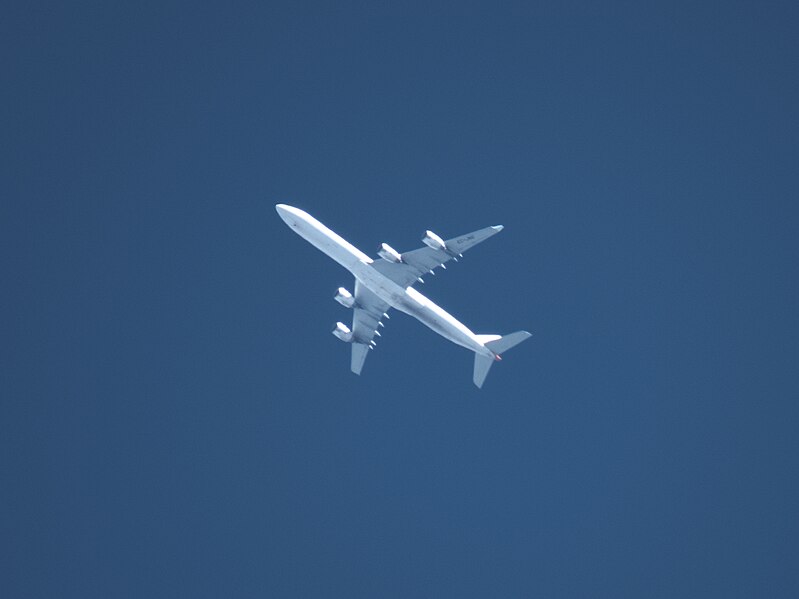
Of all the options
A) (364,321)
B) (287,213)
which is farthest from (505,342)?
(287,213)

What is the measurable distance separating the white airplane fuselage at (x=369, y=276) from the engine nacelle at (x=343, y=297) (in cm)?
540

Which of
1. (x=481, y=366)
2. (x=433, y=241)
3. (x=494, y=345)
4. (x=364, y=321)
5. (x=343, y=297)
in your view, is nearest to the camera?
(x=433, y=241)

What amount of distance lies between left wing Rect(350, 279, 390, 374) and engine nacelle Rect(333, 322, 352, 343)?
2.85ft

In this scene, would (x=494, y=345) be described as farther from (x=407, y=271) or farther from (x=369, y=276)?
(x=369, y=276)

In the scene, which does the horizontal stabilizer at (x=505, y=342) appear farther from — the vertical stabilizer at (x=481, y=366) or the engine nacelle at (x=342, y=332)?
the engine nacelle at (x=342, y=332)

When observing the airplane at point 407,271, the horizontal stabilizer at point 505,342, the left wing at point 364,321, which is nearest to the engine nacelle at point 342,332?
the left wing at point 364,321

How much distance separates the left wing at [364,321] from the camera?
102m

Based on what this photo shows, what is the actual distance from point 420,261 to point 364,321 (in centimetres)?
1230

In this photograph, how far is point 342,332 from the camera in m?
103

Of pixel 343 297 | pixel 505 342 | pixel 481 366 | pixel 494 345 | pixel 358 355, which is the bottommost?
pixel 481 366

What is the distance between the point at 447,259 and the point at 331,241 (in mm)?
8354

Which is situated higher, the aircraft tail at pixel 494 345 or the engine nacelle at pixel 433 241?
the engine nacelle at pixel 433 241

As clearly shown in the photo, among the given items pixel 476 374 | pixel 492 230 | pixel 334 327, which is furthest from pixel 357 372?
pixel 492 230

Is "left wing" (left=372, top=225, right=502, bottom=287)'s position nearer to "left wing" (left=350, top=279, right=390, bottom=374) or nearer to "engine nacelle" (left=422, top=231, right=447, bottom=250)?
"engine nacelle" (left=422, top=231, right=447, bottom=250)
